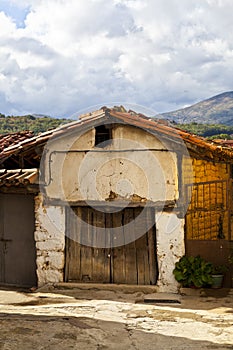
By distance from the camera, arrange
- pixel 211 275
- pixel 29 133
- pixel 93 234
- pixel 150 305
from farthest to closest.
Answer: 1. pixel 29 133
2. pixel 93 234
3. pixel 211 275
4. pixel 150 305

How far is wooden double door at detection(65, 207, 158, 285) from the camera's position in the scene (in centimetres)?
1048

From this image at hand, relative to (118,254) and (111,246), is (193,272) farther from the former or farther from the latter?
(111,246)

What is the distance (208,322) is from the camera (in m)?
7.90

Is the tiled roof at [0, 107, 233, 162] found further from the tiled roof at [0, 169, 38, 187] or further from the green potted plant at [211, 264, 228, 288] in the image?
the green potted plant at [211, 264, 228, 288]

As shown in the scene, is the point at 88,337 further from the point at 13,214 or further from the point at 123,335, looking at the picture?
the point at 13,214

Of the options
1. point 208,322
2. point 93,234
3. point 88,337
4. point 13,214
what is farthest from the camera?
point 13,214

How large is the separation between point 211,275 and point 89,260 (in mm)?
2677

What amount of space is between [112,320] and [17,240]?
4.21 m

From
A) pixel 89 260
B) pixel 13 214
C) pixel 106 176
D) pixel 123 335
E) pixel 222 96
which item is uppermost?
pixel 222 96

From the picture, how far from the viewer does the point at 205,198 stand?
11.3 m

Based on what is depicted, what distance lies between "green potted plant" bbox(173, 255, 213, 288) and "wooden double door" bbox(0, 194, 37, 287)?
3.42 m

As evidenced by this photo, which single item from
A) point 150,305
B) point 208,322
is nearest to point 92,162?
point 150,305

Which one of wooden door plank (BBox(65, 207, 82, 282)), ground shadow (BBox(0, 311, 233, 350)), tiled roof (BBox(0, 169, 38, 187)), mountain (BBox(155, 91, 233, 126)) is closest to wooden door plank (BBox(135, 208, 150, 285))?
wooden door plank (BBox(65, 207, 82, 282))

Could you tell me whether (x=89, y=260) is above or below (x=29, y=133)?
below
